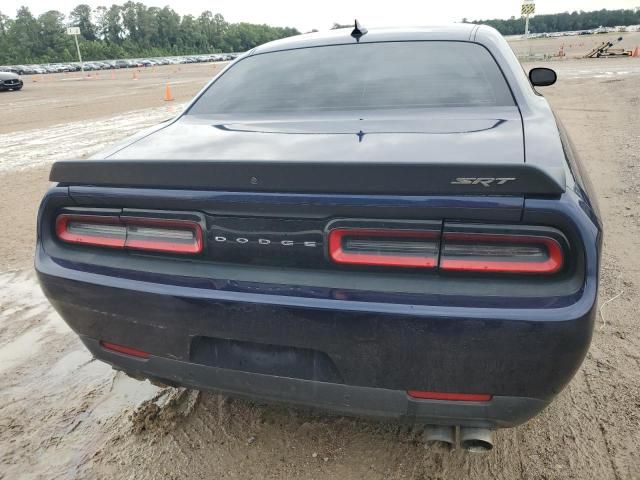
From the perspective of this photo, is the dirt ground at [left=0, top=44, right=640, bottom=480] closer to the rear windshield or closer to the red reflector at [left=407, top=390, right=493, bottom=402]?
the red reflector at [left=407, top=390, right=493, bottom=402]

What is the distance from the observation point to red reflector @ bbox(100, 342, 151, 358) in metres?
1.90

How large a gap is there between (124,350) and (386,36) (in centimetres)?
215

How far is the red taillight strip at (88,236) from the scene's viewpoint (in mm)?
1821

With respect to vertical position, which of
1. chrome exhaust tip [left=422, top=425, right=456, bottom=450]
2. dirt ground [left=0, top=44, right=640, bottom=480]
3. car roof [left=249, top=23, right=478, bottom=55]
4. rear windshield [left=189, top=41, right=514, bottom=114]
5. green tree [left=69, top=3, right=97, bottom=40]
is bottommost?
dirt ground [left=0, top=44, right=640, bottom=480]

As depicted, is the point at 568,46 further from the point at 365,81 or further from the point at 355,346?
the point at 355,346

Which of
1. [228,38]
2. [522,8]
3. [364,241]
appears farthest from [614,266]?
[228,38]

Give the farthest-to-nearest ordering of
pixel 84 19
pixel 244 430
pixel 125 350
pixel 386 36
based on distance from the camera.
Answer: pixel 84 19
pixel 386 36
pixel 244 430
pixel 125 350

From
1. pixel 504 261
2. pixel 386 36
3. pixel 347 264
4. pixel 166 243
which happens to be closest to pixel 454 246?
pixel 504 261

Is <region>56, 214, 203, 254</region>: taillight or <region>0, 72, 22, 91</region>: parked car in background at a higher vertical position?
<region>0, 72, 22, 91</region>: parked car in background

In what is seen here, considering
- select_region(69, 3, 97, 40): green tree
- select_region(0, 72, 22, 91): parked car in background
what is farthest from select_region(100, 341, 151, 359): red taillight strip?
select_region(69, 3, 97, 40): green tree

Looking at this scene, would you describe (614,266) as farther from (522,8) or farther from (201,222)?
(522,8)

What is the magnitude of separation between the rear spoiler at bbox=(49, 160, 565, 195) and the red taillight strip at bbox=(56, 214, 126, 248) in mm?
139

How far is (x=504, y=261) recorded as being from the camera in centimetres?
147

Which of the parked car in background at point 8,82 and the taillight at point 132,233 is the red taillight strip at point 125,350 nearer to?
the taillight at point 132,233
